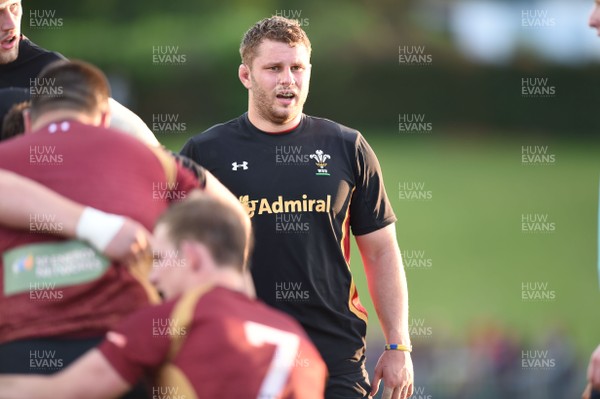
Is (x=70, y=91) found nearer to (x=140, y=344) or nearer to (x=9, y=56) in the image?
(x=140, y=344)

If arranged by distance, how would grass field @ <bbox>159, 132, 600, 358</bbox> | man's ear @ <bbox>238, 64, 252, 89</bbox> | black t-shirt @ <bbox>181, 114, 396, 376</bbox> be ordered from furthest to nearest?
grass field @ <bbox>159, 132, 600, 358</bbox>, man's ear @ <bbox>238, 64, 252, 89</bbox>, black t-shirt @ <bbox>181, 114, 396, 376</bbox>

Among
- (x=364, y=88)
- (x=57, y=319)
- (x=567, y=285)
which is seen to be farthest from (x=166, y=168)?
(x=364, y=88)

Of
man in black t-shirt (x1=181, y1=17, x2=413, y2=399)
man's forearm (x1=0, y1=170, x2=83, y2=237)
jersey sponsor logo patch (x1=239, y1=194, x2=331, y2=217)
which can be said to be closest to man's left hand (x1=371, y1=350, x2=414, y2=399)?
man in black t-shirt (x1=181, y1=17, x2=413, y2=399)

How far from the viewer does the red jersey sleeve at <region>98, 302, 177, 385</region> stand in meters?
3.10

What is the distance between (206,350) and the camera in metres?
3.08

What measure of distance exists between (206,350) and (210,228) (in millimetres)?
392

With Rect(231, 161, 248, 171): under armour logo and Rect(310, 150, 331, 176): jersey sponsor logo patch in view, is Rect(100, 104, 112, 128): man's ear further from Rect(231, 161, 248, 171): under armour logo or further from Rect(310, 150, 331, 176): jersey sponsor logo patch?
Rect(310, 150, 331, 176): jersey sponsor logo patch

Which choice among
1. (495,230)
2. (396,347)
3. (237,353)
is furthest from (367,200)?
(495,230)

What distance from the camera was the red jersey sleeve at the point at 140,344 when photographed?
310 centimetres

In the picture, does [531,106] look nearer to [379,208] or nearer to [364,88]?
[364,88]

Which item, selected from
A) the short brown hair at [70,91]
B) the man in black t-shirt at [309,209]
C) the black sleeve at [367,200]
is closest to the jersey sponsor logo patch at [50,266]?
the short brown hair at [70,91]

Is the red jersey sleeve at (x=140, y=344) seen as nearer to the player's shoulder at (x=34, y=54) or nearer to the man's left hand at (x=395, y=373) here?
the man's left hand at (x=395, y=373)

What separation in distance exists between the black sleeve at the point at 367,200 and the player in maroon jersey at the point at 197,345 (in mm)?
2327

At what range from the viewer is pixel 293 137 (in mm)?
5609
